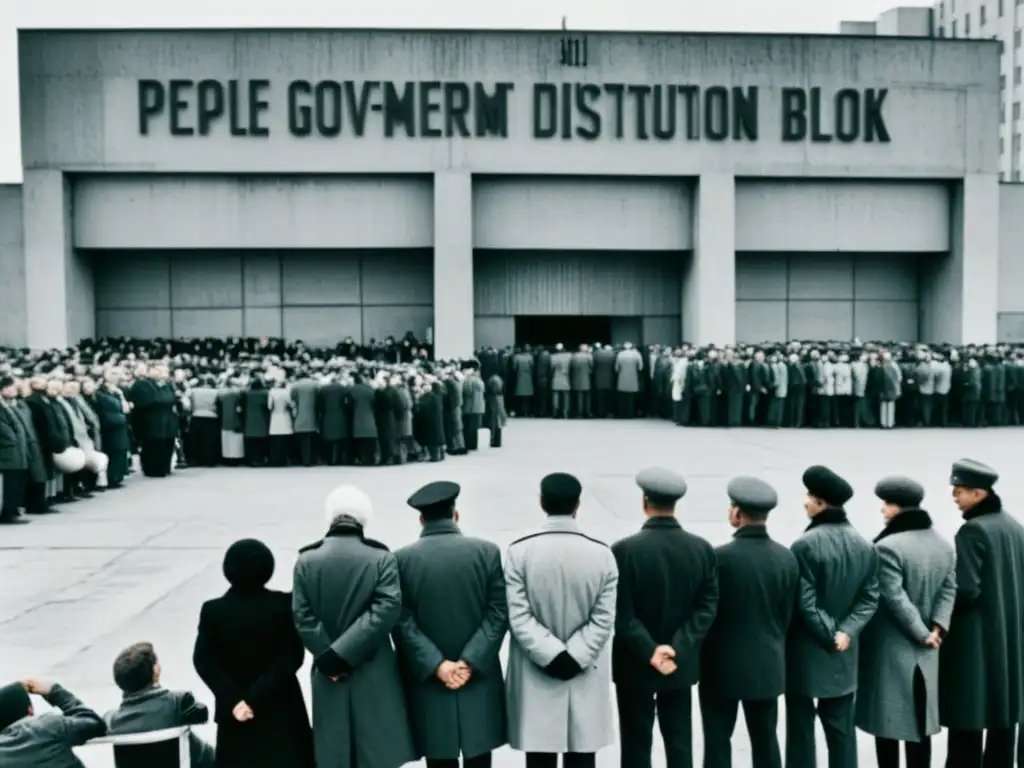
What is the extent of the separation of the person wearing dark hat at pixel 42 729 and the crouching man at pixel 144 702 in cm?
15

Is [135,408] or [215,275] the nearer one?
[135,408]

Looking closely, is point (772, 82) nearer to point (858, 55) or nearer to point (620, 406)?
point (858, 55)

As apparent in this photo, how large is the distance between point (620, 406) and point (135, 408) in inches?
580

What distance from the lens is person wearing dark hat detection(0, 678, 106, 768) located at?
178 inches

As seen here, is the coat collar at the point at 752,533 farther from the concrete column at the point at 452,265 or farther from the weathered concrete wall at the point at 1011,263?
the weathered concrete wall at the point at 1011,263

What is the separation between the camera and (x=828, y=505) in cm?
567

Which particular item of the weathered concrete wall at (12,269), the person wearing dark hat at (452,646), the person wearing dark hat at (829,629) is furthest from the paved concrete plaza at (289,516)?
the weathered concrete wall at (12,269)

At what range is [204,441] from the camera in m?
19.7

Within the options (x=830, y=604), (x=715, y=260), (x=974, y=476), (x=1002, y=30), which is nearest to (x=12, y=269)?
(x=715, y=260)

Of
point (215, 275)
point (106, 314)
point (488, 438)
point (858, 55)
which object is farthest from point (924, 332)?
point (106, 314)

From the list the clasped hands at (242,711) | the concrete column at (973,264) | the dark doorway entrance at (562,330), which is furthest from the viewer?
the dark doorway entrance at (562,330)

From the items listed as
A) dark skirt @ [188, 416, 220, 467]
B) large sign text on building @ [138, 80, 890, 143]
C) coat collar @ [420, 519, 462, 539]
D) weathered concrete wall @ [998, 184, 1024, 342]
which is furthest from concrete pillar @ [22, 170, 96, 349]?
coat collar @ [420, 519, 462, 539]

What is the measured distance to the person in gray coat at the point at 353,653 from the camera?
16.6ft

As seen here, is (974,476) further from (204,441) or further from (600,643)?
(204,441)
